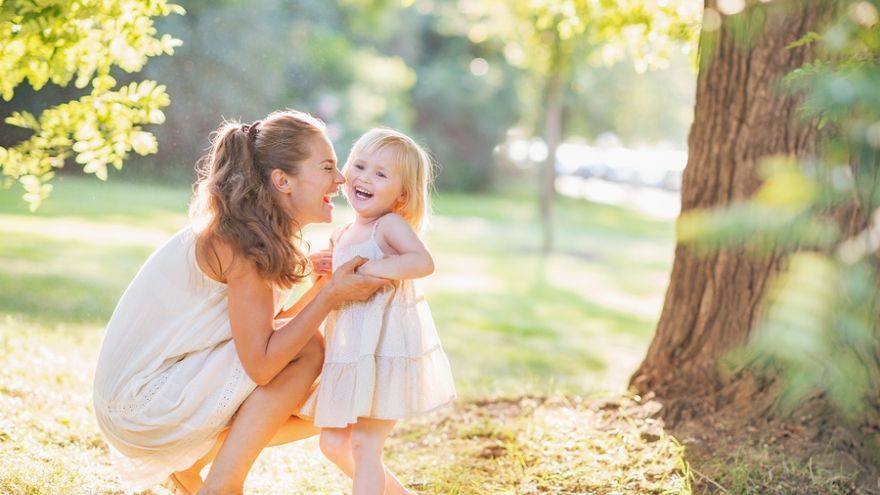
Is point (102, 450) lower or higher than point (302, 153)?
lower

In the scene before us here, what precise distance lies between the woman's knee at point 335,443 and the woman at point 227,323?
117 millimetres

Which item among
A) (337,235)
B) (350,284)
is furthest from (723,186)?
(350,284)

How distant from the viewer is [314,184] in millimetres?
2574

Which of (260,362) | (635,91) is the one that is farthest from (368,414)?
(635,91)

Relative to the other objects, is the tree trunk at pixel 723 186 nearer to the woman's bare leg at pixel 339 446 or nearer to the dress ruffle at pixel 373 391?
the dress ruffle at pixel 373 391

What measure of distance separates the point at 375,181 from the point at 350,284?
297mm

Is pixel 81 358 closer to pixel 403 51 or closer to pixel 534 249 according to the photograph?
pixel 534 249

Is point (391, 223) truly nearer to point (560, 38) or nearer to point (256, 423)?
point (256, 423)

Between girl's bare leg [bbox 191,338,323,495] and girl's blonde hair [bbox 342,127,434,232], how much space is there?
18.4 inches

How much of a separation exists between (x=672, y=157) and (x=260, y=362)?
141 centimetres

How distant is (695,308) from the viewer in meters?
3.46

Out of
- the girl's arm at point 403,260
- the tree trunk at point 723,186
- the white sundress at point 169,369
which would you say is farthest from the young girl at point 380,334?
the tree trunk at point 723,186

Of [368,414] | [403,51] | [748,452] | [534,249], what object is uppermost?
[403,51]

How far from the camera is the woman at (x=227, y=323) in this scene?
243cm
